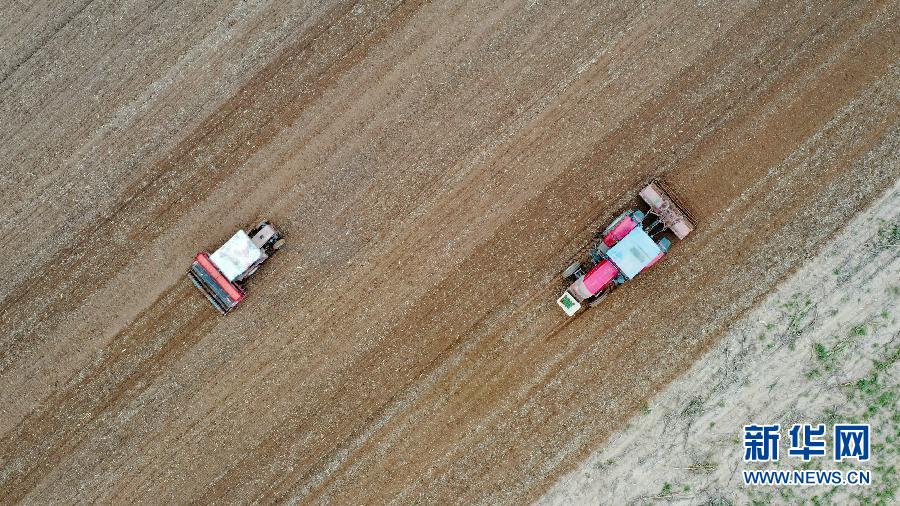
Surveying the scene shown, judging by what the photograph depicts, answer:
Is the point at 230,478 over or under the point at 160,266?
under

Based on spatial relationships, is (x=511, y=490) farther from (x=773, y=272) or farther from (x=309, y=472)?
(x=773, y=272)

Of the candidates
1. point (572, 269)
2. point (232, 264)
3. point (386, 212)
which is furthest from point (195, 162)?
point (572, 269)

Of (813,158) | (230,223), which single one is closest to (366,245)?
(230,223)

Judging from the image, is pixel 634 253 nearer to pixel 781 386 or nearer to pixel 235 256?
pixel 781 386

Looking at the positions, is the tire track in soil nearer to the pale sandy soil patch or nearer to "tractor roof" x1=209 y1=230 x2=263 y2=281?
"tractor roof" x1=209 y1=230 x2=263 y2=281

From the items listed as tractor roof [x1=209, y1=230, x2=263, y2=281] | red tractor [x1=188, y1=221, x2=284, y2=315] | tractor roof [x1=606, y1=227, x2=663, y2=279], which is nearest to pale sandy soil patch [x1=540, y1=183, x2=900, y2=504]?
tractor roof [x1=606, y1=227, x2=663, y2=279]

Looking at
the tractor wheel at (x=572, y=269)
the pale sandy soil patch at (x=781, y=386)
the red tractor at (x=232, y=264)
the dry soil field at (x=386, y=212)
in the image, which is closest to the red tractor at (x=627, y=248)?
the tractor wheel at (x=572, y=269)
